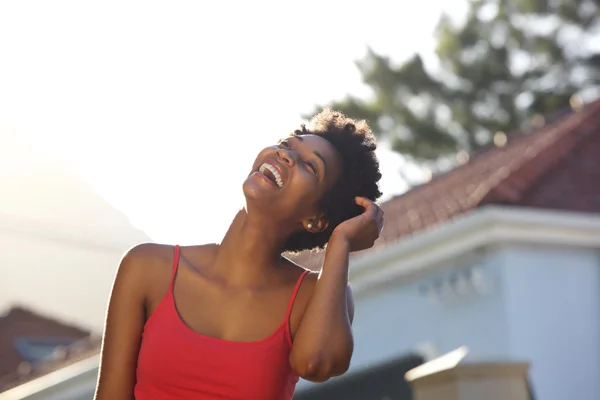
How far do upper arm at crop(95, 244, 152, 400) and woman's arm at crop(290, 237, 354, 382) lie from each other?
41 cm

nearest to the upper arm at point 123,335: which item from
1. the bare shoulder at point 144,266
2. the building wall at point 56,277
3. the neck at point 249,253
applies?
the bare shoulder at point 144,266

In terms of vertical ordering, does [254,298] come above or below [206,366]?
above

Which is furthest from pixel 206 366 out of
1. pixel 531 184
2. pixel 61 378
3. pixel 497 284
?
pixel 61 378

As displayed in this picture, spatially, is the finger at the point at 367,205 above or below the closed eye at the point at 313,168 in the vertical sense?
below

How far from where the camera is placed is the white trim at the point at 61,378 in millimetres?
12148

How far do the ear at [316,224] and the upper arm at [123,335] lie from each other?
0.43 metres

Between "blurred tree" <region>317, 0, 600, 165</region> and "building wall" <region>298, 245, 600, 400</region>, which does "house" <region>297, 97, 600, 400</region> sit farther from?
"blurred tree" <region>317, 0, 600, 165</region>

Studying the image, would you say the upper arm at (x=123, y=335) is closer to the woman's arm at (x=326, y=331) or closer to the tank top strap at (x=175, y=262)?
the tank top strap at (x=175, y=262)

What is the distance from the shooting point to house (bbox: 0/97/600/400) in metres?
9.07

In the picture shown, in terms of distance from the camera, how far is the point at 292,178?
2.66 meters

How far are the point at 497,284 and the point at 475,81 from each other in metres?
17.4

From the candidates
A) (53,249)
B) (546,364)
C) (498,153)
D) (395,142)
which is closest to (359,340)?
(546,364)

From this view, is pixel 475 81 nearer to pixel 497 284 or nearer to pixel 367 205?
pixel 497 284

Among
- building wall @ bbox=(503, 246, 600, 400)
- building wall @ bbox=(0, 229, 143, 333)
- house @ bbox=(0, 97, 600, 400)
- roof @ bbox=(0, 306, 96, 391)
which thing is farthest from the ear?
building wall @ bbox=(0, 229, 143, 333)
